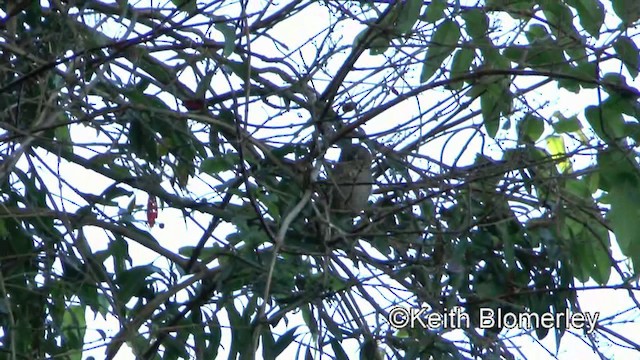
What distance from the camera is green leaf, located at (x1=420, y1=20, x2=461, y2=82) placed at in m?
2.66

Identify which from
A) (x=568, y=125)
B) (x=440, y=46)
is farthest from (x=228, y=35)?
(x=568, y=125)

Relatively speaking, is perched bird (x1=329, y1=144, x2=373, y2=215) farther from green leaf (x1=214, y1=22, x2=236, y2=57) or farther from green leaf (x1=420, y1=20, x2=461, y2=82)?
green leaf (x1=214, y1=22, x2=236, y2=57)

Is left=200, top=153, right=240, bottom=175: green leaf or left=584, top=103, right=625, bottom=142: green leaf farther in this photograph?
left=200, top=153, right=240, bottom=175: green leaf

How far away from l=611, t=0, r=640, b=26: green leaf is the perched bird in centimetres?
75

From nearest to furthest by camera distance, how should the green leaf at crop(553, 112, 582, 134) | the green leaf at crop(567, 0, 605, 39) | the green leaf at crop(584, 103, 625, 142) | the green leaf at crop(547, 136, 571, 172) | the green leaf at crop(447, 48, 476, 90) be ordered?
the green leaf at crop(584, 103, 625, 142) < the green leaf at crop(567, 0, 605, 39) < the green leaf at crop(553, 112, 582, 134) < the green leaf at crop(447, 48, 476, 90) < the green leaf at crop(547, 136, 571, 172)

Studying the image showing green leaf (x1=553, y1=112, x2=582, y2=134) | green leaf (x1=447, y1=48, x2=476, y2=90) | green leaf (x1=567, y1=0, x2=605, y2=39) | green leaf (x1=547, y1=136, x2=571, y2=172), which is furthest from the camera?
green leaf (x1=547, y1=136, x2=571, y2=172)

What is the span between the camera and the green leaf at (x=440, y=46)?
8.71ft

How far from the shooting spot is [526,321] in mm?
2816

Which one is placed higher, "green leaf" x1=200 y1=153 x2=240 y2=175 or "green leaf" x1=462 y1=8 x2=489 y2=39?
"green leaf" x1=462 y1=8 x2=489 y2=39

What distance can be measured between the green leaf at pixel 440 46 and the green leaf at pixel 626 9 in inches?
13.5

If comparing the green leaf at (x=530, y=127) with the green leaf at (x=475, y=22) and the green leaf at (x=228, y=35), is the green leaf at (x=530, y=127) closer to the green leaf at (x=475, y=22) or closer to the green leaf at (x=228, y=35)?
the green leaf at (x=475, y=22)

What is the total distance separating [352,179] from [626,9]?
31.6 inches

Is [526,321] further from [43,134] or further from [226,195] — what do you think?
[43,134]

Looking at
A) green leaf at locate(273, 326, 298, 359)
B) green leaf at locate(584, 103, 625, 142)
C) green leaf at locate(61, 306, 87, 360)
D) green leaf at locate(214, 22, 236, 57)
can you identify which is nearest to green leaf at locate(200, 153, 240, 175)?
green leaf at locate(214, 22, 236, 57)
